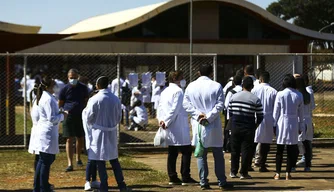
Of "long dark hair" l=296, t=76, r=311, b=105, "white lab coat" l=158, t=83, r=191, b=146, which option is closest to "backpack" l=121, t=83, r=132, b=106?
"long dark hair" l=296, t=76, r=311, b=105

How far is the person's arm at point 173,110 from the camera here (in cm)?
1180

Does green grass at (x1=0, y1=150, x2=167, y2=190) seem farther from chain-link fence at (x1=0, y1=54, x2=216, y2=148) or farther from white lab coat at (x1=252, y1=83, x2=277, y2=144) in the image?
white lab coat at (x1=252, y1=83, x2=277, y2=144)

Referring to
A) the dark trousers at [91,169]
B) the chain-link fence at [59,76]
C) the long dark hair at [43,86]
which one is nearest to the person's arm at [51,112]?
the long dark hair at [43,86]

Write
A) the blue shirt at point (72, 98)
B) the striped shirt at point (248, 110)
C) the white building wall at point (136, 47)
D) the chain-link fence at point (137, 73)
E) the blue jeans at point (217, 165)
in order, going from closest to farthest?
the blue jeans at point (217, 165), the striped shirt at point (248, 110), the blue shirt at point (72, 98), the chain-link fence at point (137, 73), the white building wall at point (136, 47)

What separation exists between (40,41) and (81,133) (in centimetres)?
507

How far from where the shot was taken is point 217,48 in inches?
1715

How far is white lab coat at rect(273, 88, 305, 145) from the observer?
12305mm

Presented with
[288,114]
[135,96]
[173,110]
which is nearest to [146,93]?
[135,96]

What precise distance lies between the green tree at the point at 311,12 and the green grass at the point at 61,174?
7725 centimetres

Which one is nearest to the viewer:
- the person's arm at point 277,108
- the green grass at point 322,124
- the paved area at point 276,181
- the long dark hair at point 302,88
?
the paved area at point 276,181

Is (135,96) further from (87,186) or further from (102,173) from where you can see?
(102,173)

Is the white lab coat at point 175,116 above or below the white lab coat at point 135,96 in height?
below

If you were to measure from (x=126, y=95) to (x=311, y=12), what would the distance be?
7493cm

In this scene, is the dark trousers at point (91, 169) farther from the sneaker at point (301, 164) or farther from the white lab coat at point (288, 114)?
the sneaker at point (301, 164)
